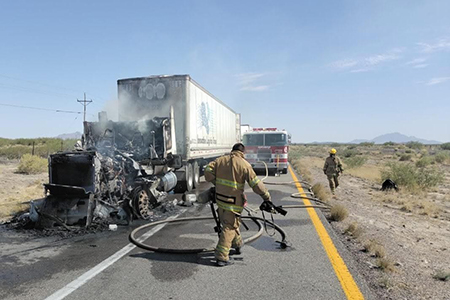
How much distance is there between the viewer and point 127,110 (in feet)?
42.2

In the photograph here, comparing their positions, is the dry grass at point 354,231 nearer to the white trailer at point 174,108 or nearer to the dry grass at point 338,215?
the dry grass at point 338,215

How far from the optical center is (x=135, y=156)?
10516 millimetres

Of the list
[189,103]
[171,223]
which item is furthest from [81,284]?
[189,103]

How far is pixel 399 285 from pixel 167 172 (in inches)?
315

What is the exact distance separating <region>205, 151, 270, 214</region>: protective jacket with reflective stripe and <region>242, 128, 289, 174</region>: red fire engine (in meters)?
14.6

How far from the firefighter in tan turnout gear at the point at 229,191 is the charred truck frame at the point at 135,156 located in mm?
3408

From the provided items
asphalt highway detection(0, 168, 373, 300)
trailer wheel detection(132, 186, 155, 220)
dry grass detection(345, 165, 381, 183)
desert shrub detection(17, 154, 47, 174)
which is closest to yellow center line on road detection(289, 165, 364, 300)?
asphalt highway detection(0, 168, 373, 300)

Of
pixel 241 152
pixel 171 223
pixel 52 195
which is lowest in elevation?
pixel 171 223

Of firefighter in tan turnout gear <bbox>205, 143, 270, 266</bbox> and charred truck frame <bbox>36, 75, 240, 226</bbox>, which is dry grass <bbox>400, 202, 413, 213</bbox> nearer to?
charred truck frame <bbox>36, 75, 240, 226</bbox>

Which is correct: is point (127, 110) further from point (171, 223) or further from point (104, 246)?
point (104, 246)

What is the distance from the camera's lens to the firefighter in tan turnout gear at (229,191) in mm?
5000

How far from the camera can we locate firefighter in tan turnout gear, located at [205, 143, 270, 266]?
500 cm

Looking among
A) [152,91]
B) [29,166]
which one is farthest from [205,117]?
[29,166]

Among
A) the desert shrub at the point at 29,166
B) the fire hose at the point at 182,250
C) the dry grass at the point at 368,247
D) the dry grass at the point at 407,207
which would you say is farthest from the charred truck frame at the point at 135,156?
the desert shrub at the point at 29,166
